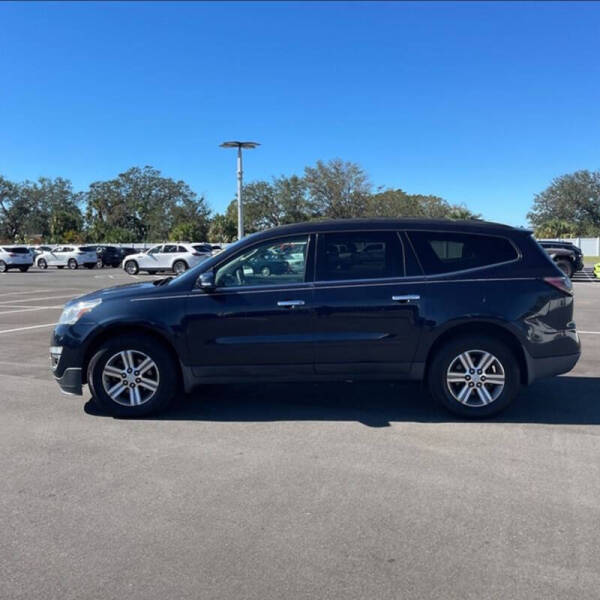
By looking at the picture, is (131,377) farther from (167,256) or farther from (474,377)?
(167,256)

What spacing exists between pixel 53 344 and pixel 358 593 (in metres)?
3.89

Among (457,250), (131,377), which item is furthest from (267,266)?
(457,250)

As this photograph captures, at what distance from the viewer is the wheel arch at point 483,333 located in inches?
210

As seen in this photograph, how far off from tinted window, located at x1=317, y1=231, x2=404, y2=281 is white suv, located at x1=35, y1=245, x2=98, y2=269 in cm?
3787

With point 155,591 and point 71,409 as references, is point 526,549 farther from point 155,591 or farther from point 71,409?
point 71,409

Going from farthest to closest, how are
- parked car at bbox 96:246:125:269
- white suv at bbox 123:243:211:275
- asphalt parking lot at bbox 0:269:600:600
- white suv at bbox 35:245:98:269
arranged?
parked car at bbox 96:246:125:269 < white suv at bbox 35:245:98:269 < white suv at bbox 123:243:211:275 < asphalt parking lot at bbox 0:269:600:600

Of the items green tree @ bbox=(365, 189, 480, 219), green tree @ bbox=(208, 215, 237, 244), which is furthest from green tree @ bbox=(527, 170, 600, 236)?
green tree @ bbox=(208, 215, 237, 244)

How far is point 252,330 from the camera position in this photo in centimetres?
527

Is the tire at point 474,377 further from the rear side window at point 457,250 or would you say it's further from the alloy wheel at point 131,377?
the alloy wheel at point 131,377

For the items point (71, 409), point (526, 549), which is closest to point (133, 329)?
point (71, 409)

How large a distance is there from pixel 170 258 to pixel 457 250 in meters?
27.4

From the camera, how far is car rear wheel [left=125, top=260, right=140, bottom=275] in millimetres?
32397

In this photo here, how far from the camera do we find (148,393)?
5426 mm

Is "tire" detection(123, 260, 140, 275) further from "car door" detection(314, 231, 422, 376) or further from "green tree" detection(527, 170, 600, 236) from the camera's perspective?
"green tree" detection(527, 170, 600, 236)
